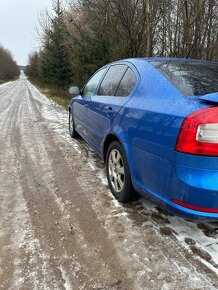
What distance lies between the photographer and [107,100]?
4.05 m

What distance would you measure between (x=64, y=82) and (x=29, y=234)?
22.5 metres

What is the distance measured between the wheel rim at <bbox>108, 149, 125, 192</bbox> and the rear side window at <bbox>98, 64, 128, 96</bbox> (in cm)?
86

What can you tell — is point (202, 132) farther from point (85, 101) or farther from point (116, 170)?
point (85, 101)

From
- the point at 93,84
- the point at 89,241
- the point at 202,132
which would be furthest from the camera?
the point at 93,84

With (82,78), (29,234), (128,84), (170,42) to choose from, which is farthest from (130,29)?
(29,234)

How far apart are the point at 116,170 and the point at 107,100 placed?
39.1 inches

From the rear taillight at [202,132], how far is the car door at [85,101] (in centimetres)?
275

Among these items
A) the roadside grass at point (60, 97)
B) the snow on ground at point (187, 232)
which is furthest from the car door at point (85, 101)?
the roadside grass at point (60, 97)

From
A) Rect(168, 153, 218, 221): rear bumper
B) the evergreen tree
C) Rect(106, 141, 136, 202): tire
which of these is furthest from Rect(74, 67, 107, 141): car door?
the evergreen tree

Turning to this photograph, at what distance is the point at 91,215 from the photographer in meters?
3.35

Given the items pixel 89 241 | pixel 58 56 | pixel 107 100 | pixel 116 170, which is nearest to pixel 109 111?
pixel 107 100

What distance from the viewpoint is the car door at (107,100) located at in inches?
144

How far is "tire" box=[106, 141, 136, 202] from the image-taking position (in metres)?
3.37

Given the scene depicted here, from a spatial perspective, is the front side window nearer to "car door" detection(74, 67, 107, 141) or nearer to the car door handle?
"car door" detection(74, 67, 107, 141)
